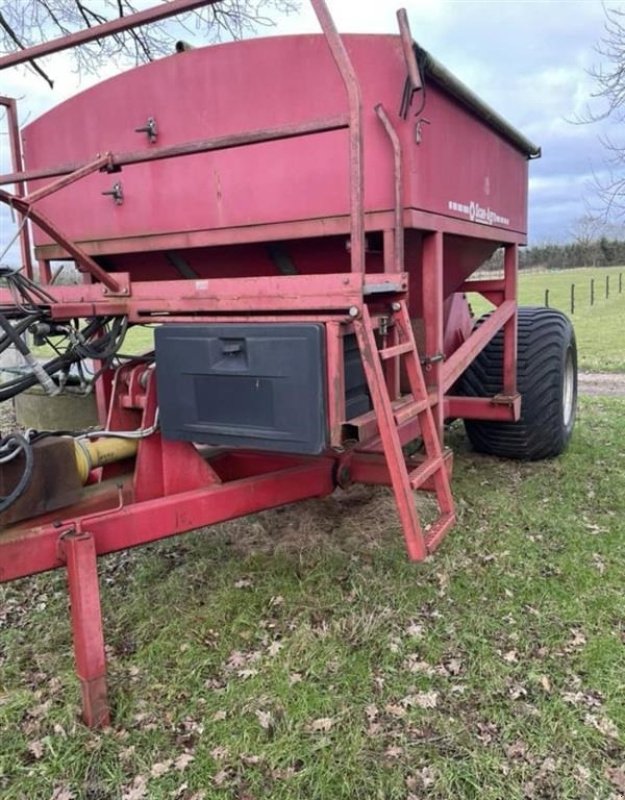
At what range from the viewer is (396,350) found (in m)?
2.83

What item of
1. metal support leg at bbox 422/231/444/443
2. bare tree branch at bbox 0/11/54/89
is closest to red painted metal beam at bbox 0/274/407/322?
metal support leg at bbox 422/231/444/443

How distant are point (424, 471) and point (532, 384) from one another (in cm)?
244

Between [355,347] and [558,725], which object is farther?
[355,347]

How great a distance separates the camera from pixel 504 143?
4531 mm

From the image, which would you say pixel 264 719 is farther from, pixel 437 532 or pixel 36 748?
pixel 437 532

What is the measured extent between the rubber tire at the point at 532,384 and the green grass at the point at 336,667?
1.10 meters

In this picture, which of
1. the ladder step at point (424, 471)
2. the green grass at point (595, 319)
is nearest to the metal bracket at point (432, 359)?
the ladder step at point (424, 471)

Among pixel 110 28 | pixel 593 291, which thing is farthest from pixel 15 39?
pixel 593 291

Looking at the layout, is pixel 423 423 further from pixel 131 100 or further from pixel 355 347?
pixel 131 100

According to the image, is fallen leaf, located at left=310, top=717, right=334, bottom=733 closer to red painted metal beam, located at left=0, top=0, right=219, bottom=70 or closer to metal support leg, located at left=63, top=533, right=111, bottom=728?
metal support leg, located at left=63, top=533, right=111, bottom=728

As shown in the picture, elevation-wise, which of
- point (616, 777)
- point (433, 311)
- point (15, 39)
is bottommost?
point (616, 777)

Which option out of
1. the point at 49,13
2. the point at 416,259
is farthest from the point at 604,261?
the point at 416,259

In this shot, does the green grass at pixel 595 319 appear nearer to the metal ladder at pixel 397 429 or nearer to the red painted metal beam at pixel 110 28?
the metal ladder at pixel 397 429

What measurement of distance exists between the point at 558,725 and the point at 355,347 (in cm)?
152
